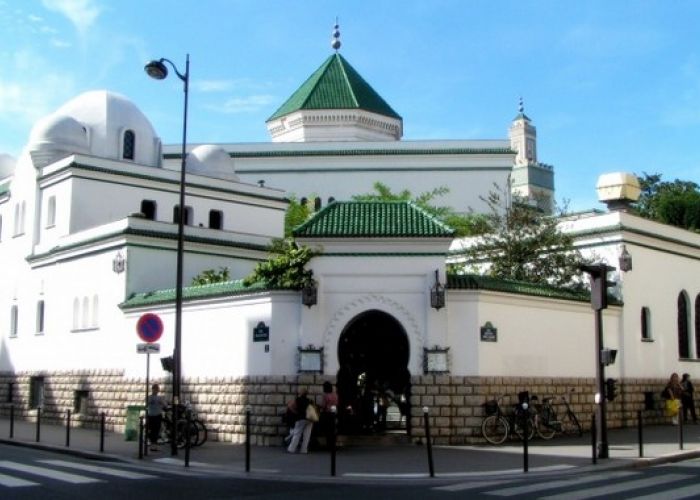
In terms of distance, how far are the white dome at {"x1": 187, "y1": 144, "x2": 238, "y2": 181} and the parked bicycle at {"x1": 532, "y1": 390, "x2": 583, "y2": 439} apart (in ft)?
66.1

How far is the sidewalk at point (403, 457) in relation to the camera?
15531 millimetres

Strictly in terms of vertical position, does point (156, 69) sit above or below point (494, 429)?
above

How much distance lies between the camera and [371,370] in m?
22.1

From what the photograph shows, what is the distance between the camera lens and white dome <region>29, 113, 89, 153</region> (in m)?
33.8

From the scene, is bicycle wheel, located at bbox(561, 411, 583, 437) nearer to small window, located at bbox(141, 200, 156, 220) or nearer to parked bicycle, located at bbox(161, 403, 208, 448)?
parked bicycle, located at bbox(161, 403, 208, 448)

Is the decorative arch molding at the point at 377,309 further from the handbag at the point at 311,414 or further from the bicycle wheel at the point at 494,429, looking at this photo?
the bicycle wheel at the point at 494,429

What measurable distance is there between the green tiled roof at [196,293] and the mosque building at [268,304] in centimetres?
7

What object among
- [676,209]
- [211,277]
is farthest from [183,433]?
[676,209]

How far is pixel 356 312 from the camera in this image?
20906 millimetres

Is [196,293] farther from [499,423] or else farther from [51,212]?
[51,212]

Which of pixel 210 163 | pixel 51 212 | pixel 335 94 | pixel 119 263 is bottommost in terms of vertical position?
pixel 119 263

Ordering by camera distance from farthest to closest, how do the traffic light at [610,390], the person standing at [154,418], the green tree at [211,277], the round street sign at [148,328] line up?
the green tree at [211,277]
the person standing at [154,418]
the round street sign at [148,328]
the traffic light at [610,390]

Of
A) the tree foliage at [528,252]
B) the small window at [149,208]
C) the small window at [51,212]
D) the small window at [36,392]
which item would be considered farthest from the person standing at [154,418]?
the small window at [149,208]

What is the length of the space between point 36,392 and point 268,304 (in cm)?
1393
